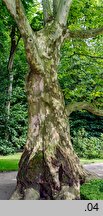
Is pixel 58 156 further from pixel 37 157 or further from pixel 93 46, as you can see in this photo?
pixel 93 46

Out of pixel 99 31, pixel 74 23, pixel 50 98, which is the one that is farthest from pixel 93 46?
pixel 50 98

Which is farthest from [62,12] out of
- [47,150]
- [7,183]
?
[7,183]

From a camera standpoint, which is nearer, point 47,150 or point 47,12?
point 47,150

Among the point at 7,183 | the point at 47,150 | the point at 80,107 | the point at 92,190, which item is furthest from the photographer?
the point at 7,183

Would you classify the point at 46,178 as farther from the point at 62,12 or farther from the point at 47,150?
the point at 62,12

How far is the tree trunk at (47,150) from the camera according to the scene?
8062 millimetres

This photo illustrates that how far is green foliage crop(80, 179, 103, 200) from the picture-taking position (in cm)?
716

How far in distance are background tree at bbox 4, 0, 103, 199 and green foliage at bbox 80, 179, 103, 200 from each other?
21 centimetres

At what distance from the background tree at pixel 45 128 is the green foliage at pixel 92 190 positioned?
0.21 metres

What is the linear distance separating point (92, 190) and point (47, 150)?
4.85 feet

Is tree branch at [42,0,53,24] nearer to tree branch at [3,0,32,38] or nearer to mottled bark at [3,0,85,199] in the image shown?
mottled bark at [3,0,85,199]

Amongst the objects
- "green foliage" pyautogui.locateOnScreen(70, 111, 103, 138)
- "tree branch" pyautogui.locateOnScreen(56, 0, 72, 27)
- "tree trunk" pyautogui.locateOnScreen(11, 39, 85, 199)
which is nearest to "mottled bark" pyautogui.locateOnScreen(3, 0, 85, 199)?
"tree trunk" pyautogui.locateOnScreen(11, 39, 85, 199)

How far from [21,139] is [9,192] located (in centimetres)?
1126

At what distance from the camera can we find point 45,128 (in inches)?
330
